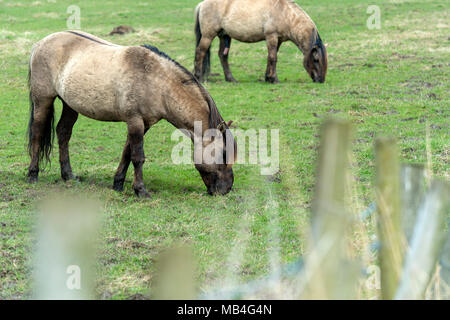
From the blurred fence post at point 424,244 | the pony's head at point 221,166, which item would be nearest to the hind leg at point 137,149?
the pony's head at point 221,166

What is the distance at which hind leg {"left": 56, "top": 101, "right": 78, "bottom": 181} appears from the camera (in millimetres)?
9125

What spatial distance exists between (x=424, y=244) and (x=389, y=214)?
31 cm

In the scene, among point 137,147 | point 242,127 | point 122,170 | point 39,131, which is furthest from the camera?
point 242,127

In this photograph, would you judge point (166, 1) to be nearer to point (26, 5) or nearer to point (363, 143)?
point (26, 5)

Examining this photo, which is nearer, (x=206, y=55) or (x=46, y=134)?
(x=46, y=134)

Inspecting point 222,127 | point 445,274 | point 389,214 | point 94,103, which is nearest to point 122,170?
point 94,103

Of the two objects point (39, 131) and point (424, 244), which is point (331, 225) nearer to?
point (424, 244)

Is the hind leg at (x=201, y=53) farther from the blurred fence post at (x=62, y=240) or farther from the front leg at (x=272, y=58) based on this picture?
the blurred fence post at (x=62, y=240)

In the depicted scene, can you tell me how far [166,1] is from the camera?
88.6ft

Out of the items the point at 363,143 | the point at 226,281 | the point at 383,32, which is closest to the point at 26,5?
the point at 383,32

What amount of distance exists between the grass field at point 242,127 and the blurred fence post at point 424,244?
0.86ft

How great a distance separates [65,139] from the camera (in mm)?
9188

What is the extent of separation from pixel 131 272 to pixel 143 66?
329 cm
